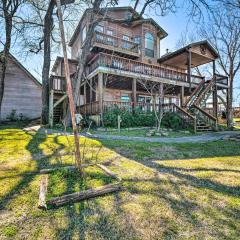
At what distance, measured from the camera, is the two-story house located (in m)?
13.4

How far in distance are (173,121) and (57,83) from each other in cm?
912

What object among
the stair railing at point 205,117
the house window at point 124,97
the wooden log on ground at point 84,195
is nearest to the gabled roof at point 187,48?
the house window at point 124,97

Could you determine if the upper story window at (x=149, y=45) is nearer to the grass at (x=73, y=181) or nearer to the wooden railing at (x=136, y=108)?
the wooden railing at (x=136, y=108)

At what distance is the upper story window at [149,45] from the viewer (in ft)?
66.0

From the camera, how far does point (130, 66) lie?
551 inches

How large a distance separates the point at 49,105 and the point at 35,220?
12.8m

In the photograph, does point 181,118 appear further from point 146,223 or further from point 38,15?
point 38,15

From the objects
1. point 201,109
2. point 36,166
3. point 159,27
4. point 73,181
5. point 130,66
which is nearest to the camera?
point 73,181


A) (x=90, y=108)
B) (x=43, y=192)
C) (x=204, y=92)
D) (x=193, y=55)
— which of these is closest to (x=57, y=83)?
(x=90, y=108)

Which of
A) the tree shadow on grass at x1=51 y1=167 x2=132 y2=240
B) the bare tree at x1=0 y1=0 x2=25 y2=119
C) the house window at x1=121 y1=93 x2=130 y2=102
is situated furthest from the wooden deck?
the tree shadow on grass at x1=51 y1=167 x2=132 y2=240

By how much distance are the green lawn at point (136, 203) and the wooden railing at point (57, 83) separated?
10409mm

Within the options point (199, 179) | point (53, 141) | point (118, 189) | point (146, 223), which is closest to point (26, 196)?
point (118, 189)

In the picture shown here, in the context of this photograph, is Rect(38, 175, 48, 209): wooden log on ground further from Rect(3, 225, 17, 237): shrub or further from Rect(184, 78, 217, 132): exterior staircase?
Rect(184, 78, 217, 132): exterior staircase

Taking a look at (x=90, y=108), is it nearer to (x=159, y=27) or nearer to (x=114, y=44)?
(x=114, y=44)
